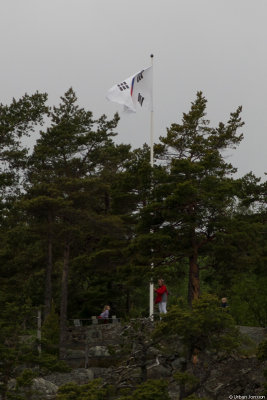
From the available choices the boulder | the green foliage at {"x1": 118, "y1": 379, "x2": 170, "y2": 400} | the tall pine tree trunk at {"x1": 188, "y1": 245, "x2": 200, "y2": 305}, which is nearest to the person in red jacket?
the tall pine tree trunk at {"x1": 188, "y1": 245, "x2": 200, "y2": 305}

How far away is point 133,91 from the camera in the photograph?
76.0 ft

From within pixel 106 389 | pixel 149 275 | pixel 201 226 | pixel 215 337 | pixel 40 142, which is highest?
pixel 40 142

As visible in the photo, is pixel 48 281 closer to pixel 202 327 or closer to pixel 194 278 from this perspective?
pixel 194 278

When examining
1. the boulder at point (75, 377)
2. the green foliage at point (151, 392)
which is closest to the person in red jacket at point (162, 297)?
the boulder at point (75, 377)

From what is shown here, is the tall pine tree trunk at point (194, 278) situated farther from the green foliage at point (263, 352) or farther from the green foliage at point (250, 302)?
the green foliage at point (263, 352)

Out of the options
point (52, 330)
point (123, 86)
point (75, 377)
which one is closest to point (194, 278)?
point (75, 377)

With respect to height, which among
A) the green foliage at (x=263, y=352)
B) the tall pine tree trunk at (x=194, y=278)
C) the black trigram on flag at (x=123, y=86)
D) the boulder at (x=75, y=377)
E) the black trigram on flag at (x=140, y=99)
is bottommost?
the boulder at (x=75, y=377)

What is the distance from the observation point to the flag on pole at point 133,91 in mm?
22922

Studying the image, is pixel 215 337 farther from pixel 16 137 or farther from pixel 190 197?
pixel 16 137

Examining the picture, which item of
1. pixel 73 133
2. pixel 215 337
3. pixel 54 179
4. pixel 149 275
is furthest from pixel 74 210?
pixel 215 337

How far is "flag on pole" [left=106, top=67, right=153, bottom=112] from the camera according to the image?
22.9m

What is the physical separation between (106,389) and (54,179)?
821 inches

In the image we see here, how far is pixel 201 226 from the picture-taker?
2359cm

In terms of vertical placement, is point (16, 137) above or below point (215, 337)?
above
